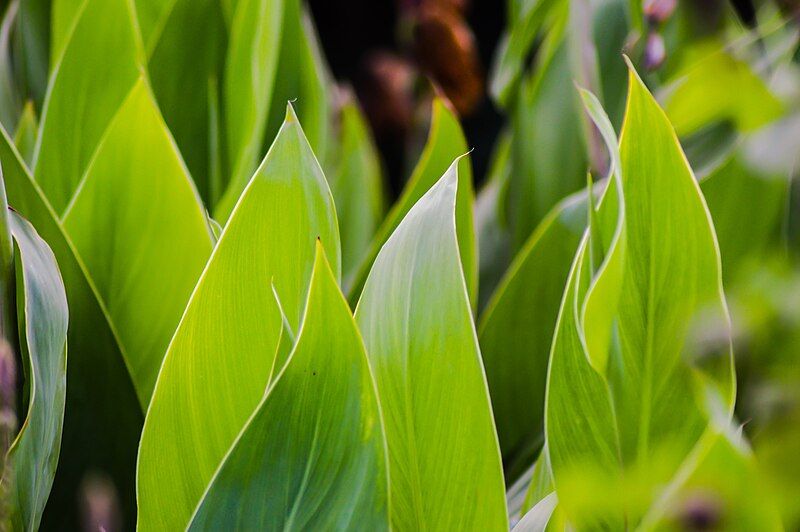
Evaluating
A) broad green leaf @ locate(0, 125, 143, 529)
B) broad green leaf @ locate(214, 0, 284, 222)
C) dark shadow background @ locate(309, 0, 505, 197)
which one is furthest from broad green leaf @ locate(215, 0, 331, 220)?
dark shadow background @ locate(309, 0, 505, 197)

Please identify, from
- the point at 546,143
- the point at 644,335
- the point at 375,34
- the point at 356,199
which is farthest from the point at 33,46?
the point at 375,34

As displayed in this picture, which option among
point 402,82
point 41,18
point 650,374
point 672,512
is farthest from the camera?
point 402,82

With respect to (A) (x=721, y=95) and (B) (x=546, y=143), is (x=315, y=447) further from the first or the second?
(B) (x=546, y=143)

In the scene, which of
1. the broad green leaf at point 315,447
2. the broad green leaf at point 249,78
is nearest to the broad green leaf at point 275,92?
the broad green leaf at point 249,78

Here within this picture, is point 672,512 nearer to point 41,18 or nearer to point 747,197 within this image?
point 747,197

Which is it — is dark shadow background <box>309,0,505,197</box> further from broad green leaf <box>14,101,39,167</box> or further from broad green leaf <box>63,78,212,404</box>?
broad green leaf <box>63,78,212,404</box>

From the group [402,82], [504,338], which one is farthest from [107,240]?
[402,82]

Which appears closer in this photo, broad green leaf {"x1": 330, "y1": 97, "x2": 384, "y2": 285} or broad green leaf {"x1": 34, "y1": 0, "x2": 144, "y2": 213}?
broad green leaf {"x1": 34, "y1": 0, "x2": 144, "y2": 213}
